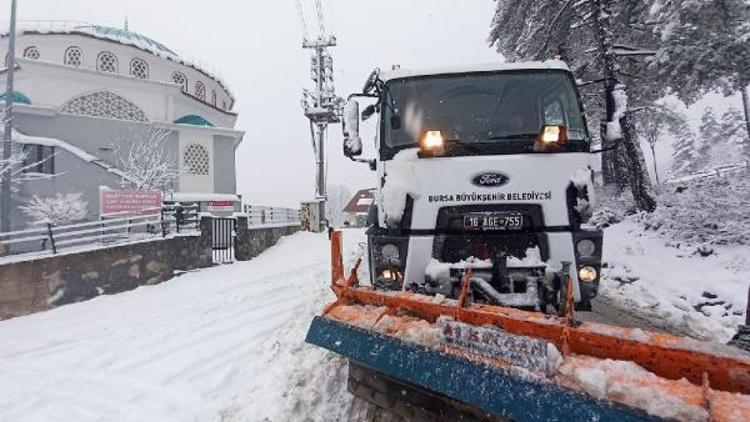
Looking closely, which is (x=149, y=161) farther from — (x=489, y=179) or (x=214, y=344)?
(x=489, y=179)

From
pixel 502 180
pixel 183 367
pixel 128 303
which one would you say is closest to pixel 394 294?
pixel 502 180

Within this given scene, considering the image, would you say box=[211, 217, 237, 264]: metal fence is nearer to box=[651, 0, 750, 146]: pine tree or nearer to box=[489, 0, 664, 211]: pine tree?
box=[489, 0, 664, 211]: pine tree

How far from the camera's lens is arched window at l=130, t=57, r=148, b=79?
32.2m

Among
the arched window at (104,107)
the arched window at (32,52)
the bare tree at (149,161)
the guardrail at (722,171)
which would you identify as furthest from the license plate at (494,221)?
the arched window at (32,52)

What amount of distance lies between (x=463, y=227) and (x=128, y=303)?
827 cm

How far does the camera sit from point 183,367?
5.39 m

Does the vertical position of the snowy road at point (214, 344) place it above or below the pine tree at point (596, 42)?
below

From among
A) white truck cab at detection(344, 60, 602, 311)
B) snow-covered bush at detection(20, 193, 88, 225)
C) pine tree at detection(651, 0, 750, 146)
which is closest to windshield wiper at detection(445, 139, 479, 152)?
white truck cab at detection(344, 60, 602, 311)

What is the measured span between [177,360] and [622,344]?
519cm

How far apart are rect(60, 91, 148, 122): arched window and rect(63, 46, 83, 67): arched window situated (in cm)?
341

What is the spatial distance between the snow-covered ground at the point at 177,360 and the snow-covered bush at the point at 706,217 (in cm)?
800

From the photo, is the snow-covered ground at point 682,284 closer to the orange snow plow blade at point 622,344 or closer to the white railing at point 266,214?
the orange snow plow blade at point 622,344

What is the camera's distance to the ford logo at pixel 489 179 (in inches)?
163

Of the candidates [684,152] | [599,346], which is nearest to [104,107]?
[599,346]
